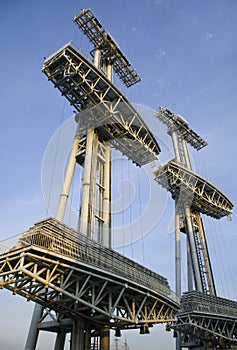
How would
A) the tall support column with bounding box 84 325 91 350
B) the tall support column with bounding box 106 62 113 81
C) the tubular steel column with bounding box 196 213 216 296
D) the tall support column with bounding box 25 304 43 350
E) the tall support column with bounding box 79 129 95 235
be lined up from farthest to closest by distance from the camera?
the tubular steel column with bounding box 196 213 216 296 < the tall support column with bounding box 106 62 113 81 < the tall support column with bounding box 79 129 95 235 < the tall support column with bounding box 84 325 91 350 < the tall support column with bounding box 25 304 43 350

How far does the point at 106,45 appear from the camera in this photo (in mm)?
40438

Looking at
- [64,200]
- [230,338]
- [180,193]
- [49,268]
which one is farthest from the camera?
[180,193]

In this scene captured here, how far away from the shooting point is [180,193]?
50031 millimetres

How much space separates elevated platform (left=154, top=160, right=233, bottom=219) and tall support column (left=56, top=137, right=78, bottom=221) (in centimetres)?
2022

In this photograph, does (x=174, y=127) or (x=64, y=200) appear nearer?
(x=64, y=200)

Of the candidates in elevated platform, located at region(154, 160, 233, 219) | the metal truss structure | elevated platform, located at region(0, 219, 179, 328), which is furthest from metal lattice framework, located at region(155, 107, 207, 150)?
elevated platform, located at region(0, 219, 179, 328)

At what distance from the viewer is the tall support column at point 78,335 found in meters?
22.7

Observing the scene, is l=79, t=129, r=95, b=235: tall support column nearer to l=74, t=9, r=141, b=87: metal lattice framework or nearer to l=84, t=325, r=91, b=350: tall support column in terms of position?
l=84, t=325, r=91, b=350: tall support column

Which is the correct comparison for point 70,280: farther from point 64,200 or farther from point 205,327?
point 205,327

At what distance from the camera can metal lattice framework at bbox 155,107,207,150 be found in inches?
2259

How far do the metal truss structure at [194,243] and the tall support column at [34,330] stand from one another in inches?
654

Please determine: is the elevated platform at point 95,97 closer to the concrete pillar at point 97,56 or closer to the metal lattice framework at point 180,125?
the concrete pillar at point 97,56

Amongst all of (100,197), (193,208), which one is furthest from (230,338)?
(100,197)

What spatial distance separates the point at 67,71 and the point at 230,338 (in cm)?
3501
